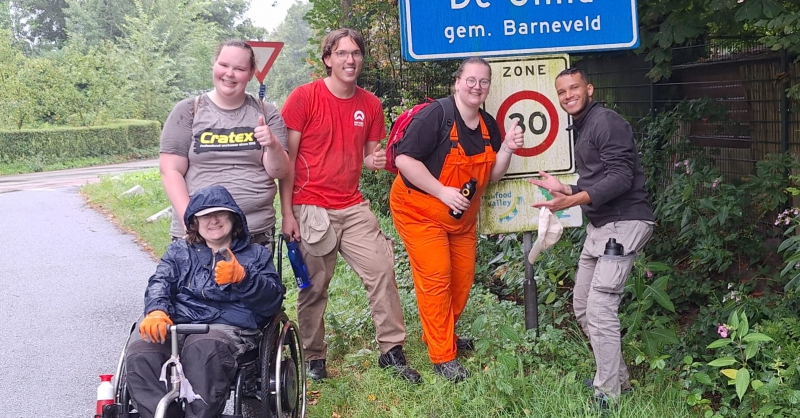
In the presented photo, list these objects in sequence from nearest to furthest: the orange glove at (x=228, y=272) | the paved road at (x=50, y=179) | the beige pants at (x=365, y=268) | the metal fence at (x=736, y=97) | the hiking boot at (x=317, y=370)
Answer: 1. the orange glove at (x=228, y=272)
2. the beige pants at (x=365, y=268)
3. the hiking boot at (x=317, y=370)
4. the metal fence at (x=736, y=97)
5. the paved road at (x=50, y=179)

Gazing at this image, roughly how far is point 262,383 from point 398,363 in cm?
135

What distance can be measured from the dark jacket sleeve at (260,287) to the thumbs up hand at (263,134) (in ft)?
1.72

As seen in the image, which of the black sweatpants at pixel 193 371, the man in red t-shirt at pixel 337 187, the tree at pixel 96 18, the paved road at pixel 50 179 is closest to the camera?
the black sweatpants at pixel 193 371

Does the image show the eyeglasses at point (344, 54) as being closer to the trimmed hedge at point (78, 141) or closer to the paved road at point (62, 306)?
the paved road at point (62, 306)

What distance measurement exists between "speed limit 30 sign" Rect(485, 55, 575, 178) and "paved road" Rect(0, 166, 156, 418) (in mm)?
2952

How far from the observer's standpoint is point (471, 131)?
14.6 feet

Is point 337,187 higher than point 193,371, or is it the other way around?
point 337,187

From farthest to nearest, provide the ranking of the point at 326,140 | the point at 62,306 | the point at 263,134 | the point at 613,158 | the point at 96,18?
the point at 96,18, the point at 62,306, the point at 326,140, the point at 263,134, the point at 613,158

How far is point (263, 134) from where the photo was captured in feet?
13.5

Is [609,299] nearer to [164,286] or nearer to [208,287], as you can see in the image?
[208,287]

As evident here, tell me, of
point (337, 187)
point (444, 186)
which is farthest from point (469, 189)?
point (337, 187)

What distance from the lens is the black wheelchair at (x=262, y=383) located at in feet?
11.5

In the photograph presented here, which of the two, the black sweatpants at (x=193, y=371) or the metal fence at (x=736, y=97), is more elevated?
the metal fence at (x=736, y=97)

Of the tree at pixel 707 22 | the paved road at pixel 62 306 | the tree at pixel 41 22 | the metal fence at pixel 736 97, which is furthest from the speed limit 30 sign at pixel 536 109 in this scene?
the tree at pixel 41 22
